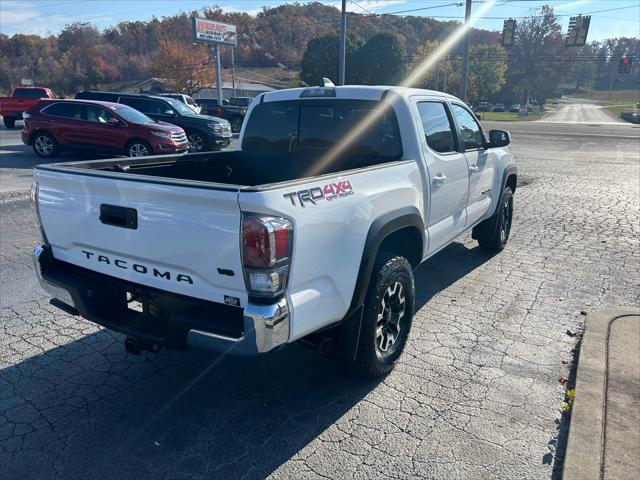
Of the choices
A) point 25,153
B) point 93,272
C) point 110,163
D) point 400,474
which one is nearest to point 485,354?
point 400,474

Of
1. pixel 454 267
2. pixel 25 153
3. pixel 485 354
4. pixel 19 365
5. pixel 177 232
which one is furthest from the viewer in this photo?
pixel 25 153

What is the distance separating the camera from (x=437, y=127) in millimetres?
4547

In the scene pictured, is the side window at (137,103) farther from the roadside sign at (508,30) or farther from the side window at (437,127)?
the roadside sign at (508,30)

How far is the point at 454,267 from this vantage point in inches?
240

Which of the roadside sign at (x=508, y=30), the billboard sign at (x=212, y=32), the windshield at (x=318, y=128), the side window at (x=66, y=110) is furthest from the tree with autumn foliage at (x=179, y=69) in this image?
the windshield at (x=318, y=128)

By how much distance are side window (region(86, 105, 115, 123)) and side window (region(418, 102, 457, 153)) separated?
→ 11.6 metres

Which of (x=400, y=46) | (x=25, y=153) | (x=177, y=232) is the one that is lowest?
(x=25, y=153)

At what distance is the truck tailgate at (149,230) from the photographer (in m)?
2.54

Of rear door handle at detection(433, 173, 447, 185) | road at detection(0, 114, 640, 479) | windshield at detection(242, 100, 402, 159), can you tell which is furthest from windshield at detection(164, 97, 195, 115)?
rear door handle at detection(433, 173, 447, 185)

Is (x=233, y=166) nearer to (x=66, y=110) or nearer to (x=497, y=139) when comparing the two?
(x=497, y=139)

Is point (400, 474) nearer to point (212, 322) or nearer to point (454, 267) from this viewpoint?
point (212, 322)

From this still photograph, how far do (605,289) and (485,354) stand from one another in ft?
7.30

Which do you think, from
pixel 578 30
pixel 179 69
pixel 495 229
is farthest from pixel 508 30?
pixel 179 69

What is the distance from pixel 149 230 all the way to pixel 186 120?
52.7 ft
